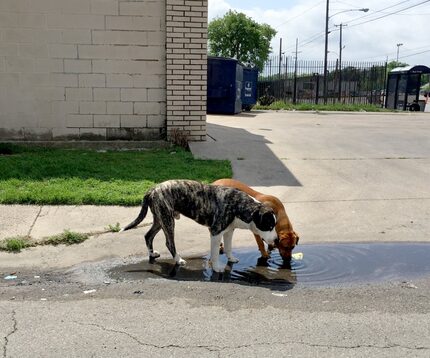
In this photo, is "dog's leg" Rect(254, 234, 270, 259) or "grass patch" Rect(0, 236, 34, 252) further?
"grass patch" Rect(0, 236, 34, 252)

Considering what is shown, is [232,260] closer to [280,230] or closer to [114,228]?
[280,230]

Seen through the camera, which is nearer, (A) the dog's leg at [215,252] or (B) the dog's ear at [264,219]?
(B) the dog's ear at [264,219]

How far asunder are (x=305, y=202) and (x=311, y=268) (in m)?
2.39

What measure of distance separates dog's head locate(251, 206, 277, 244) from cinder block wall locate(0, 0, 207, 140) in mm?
6667

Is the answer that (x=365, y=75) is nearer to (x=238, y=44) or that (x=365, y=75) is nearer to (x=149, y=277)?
(x=238, y=44)

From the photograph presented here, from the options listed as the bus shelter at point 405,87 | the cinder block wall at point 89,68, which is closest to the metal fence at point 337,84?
the bus shelter at point 405,87

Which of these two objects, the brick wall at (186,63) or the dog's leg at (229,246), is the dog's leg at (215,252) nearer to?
the dog's leg at (229,246)

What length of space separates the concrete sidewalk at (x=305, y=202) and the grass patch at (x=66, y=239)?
110 mm

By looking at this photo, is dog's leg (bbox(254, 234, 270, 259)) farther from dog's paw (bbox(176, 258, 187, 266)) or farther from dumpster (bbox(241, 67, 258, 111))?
dumpster (bbox(241, 67, 258, 111))

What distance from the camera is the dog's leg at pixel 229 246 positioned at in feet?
17.7

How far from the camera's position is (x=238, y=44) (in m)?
47.1

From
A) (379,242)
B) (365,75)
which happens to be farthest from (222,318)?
(365,75)

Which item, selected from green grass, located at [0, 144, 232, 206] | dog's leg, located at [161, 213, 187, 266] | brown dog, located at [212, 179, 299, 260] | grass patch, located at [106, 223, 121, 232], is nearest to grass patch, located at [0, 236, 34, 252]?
grass patch, located at [106, 223, 121, 232]

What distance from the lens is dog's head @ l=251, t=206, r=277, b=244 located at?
4.95 m
